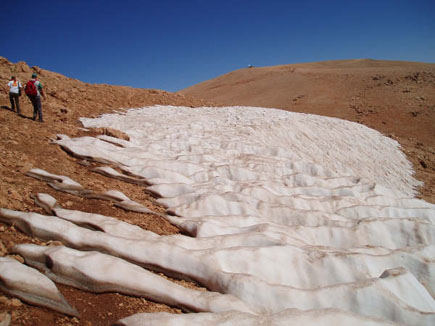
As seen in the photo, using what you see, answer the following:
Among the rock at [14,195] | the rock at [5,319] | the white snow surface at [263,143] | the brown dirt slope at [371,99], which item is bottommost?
the rock at [5,319]

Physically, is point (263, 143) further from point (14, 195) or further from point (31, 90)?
point (14, 195)

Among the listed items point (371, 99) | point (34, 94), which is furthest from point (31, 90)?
point (371, 99)

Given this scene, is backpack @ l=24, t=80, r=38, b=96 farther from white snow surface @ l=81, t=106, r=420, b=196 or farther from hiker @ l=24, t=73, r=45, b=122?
white snow surface @ l=81, t=106, r=420, b=196

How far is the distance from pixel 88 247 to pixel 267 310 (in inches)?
103

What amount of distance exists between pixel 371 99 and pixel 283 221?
26.4m

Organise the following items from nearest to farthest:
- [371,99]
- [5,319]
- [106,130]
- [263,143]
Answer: [5,319] < [106,130] < [263,143] < [371,99]

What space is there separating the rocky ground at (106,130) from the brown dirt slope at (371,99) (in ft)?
0.27

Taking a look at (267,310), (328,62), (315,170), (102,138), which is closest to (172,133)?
(102,138)

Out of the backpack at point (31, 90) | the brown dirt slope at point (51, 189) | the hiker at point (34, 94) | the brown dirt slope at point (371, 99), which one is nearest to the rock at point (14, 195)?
the brown dirt slope at point (51, 189)

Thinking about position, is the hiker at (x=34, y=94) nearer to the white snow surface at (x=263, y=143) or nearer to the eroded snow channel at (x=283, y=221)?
the white snow surface at (x=263, y=143)

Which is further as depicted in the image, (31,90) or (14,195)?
(31,90)

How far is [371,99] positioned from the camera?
27.7 metres

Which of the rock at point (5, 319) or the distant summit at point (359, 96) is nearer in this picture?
the rock at point (5, 319)

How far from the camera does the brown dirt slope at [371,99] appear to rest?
686 inches
